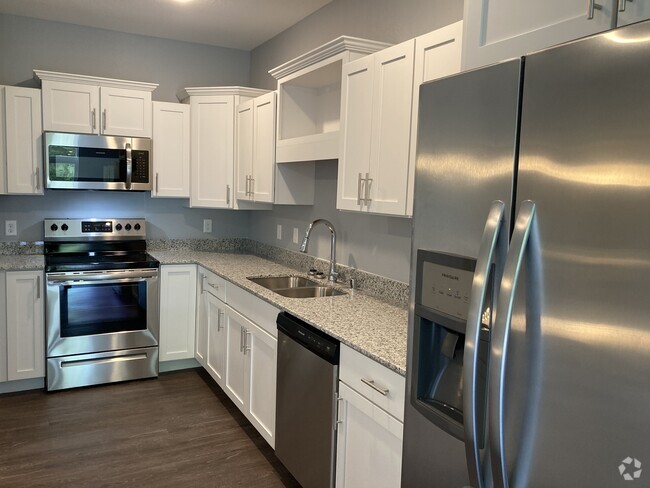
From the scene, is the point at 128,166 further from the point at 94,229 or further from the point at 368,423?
the point at 368,423

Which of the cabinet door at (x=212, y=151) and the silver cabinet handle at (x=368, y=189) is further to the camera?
the cabinet door at (x=212, y=151)

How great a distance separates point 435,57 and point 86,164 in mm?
2925

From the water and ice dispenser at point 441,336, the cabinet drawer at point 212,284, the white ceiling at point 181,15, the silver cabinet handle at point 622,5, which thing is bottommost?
the cabinet drawer at point 212,284

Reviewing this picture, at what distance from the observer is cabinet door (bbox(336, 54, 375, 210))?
2.43 meters

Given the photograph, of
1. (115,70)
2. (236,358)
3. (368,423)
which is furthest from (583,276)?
(115,70)

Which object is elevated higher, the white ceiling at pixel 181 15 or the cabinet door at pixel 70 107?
the white ceiling at pixel 181 15

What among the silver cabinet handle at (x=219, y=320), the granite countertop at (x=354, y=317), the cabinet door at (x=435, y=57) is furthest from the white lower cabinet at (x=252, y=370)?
the cabinet door at (x=435, y=57)

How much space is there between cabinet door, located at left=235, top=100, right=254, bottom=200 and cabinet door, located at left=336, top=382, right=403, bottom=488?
2.28 meters

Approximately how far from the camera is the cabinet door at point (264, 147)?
3523 millimetres

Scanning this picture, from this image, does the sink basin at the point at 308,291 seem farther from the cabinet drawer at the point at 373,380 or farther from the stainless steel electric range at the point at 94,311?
the stainless steel electric range at the point at 94,311

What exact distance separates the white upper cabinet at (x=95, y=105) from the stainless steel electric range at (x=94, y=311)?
2.59ft

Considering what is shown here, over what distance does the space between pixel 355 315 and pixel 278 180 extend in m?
1.45

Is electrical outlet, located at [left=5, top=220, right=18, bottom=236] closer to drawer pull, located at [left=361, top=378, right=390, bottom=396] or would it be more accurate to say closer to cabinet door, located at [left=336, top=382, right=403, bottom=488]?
cabinet door, located at [left=336, top=382, right=403, bottom=488]

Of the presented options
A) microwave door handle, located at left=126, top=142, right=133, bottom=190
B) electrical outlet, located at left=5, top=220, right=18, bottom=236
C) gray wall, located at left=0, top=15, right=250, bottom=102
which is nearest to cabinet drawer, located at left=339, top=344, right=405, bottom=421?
microwave door handle, located at left=126, top=142, right=133, bottom=190
